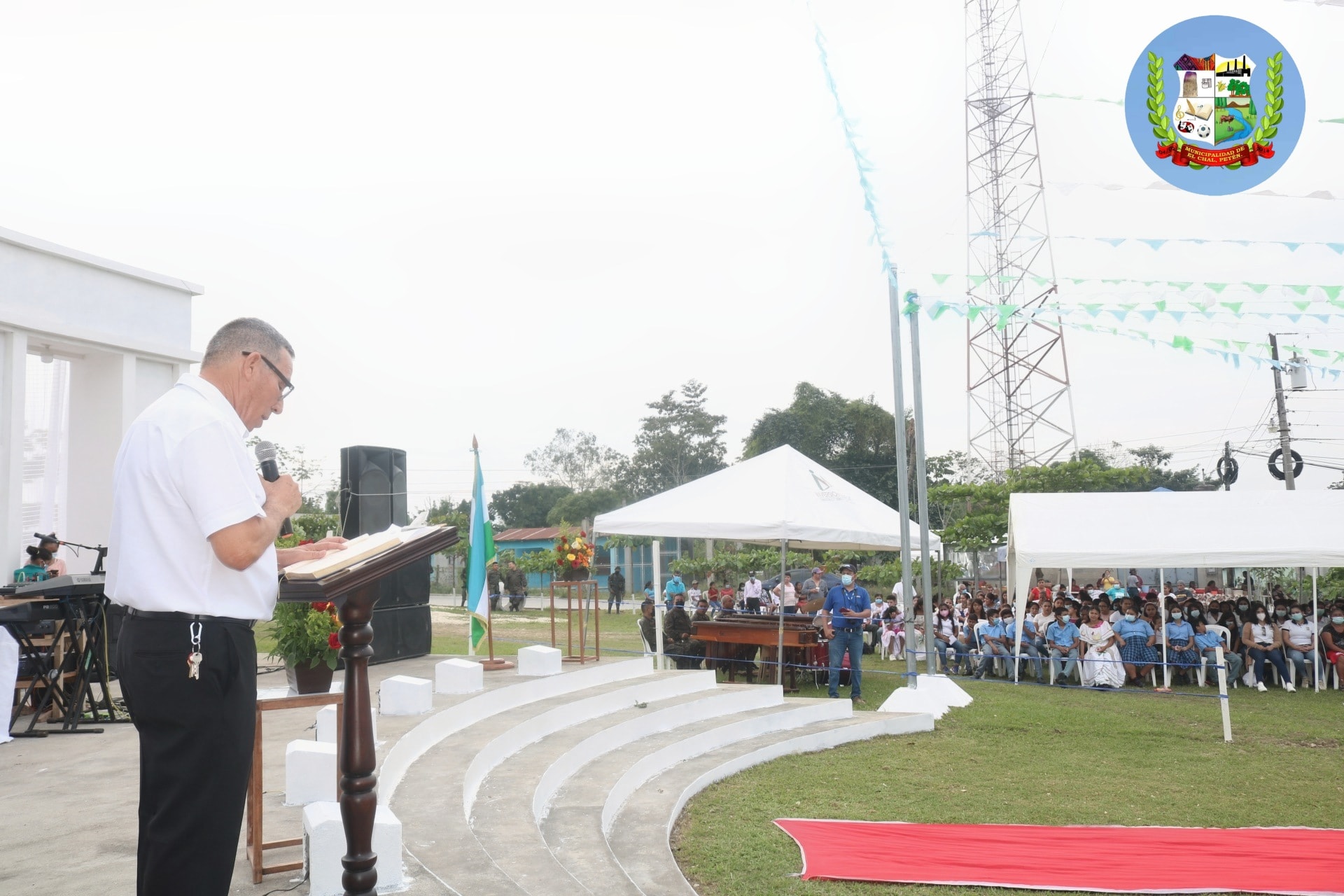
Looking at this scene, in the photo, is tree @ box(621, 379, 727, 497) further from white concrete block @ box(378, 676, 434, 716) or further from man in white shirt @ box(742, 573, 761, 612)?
white concrete block @ box(378, 676, 434, 716)

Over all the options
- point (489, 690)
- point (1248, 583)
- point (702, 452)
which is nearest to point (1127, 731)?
point (489, 690)

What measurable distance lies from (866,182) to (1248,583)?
18.7 meters

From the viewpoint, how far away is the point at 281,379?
8.60 feet

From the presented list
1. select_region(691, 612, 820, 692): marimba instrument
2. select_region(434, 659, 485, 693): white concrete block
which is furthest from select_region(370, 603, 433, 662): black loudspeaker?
select_region(691, 612, 820, 692): marimba instrument

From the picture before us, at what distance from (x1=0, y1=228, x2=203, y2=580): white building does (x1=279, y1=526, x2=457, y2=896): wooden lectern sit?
9887 millimetres

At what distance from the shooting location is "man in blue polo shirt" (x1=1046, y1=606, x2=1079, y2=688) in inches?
554

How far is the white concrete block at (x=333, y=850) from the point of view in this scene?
11.9 feet

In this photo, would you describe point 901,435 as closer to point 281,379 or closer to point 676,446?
Answer: point 281,379

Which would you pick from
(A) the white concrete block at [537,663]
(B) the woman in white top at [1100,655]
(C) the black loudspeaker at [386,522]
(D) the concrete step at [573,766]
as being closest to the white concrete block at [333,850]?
(D) the concrete step at [573,766]

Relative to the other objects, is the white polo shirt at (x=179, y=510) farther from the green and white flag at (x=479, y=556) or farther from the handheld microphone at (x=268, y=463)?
the green and white flag at (x=479, y=556)

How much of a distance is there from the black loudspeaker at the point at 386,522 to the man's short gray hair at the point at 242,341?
26.5 ft

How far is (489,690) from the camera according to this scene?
827 centimetres

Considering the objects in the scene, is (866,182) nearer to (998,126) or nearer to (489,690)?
(489,690)

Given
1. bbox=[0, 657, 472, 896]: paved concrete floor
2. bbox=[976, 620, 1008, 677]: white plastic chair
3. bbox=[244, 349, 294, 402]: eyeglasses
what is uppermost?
bbox=[244, 349, 294, 402]: eyeglasses
